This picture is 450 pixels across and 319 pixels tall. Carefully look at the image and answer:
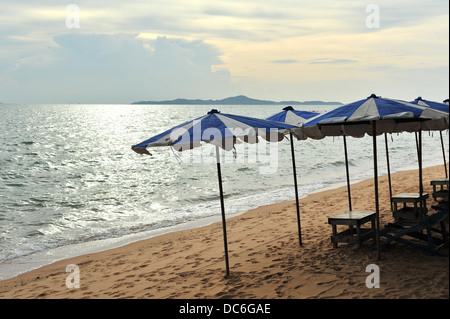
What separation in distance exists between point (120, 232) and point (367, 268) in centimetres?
902

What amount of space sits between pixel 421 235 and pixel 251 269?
273cm

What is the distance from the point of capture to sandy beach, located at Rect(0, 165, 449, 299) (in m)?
5.52

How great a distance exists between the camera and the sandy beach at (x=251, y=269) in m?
5.52

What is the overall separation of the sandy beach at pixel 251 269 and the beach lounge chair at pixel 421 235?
0.15 m

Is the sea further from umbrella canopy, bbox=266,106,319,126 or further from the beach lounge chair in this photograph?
the beach lounge chair

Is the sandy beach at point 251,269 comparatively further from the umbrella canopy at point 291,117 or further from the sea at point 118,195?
the umbrella canopy at point 291,117

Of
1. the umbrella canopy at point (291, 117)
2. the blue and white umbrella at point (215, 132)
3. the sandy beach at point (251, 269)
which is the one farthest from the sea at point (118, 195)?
the sandy beach at point (251, 269)

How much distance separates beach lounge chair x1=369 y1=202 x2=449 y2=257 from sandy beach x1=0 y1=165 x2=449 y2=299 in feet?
0.48

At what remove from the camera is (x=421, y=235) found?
264 inches
